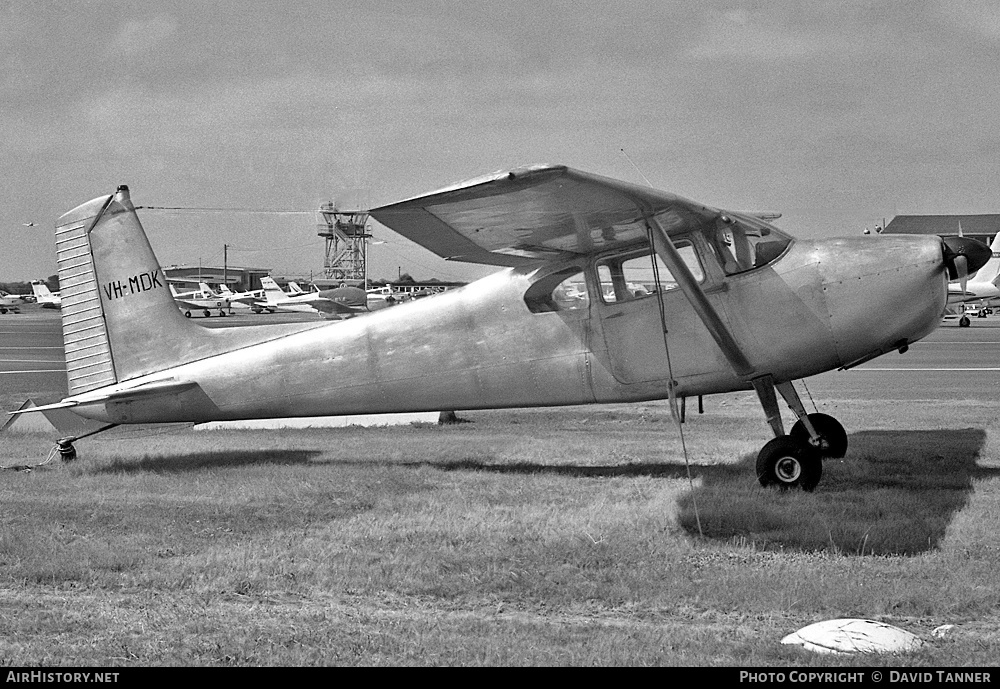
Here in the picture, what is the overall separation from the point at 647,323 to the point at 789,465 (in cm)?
171

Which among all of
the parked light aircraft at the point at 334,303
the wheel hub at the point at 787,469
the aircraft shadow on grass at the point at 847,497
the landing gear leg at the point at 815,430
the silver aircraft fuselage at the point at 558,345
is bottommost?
the aircraft shadow on grass at the point at 847,497

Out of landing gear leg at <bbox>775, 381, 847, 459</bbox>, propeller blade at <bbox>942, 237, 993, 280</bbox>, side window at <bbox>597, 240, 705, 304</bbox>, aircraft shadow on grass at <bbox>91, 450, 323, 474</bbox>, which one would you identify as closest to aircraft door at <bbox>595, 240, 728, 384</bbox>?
side window at <bbox>597, 240, 705, 304</bbox>

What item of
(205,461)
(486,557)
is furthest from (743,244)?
(205,461)

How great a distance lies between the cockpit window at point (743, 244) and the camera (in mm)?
8672

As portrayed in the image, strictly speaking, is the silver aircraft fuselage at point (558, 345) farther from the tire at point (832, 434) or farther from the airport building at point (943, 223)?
the airport building at point (943, 223)

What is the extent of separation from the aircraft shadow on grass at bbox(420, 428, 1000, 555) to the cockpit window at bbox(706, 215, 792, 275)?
6.25 feet

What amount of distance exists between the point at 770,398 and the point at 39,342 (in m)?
37.7

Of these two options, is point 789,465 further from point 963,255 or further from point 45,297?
Result: point 45,297

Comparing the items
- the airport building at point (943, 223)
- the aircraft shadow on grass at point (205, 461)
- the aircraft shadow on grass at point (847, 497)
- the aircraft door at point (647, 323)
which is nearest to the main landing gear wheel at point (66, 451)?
the aircraft shadow on grass at point (205, 461)

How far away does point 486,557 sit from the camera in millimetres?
6379

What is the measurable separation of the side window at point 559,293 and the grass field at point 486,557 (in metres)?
1.60

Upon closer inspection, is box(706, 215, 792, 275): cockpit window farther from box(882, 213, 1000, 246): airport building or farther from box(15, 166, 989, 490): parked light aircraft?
box(882, 213, 1000, 246): airport building

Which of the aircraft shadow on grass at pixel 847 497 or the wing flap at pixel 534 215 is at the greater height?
the wing flap at pixel 534 215
